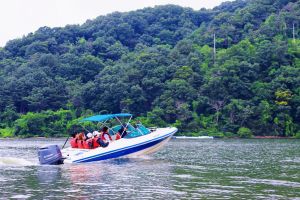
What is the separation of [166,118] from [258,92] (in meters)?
13.8

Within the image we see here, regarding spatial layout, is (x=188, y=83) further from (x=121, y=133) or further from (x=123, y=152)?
(x=123, y=152)

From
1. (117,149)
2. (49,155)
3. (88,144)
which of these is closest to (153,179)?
(49,155)

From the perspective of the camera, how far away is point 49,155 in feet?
85.5

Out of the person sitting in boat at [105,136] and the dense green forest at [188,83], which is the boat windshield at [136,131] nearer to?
the person sitting in boat at [105,136]

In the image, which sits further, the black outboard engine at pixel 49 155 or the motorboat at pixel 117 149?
the motorboat at pixel 117 149

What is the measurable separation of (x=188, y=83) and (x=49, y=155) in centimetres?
5625

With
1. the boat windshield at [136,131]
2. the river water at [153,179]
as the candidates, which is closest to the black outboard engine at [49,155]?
the river water at [153,179]

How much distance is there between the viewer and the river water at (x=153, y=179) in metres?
16.7

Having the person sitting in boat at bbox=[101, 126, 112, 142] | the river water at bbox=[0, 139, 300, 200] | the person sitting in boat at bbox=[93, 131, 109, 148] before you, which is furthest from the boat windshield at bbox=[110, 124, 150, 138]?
the person sitting in boat at bbox=[93, 131, 109, 148]

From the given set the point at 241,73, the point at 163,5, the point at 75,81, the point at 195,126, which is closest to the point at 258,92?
the point at 241,73

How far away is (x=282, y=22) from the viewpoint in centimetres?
9644

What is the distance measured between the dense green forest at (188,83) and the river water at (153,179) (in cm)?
4619

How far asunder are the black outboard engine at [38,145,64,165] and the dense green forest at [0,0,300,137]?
4795 centimetres

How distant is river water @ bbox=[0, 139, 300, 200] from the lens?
1673 cm
